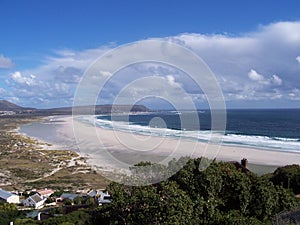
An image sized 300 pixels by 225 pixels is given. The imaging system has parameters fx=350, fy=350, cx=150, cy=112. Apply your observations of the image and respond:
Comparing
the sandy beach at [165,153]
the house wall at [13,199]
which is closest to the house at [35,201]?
the house wall at [13,199]

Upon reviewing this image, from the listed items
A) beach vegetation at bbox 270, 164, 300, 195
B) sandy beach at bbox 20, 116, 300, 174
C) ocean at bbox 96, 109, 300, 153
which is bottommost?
sandy beach at bbox 20, 116, 300, 174

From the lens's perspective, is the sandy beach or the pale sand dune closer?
the sandy beach

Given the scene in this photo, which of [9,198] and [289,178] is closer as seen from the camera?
[289,178]

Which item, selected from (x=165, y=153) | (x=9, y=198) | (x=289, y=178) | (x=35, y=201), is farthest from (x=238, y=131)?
(x=9, y=198)

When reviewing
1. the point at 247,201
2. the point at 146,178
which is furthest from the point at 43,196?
the point at 247,201

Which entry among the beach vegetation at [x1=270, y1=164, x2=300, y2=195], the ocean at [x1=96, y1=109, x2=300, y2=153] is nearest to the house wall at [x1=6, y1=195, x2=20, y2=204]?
the ocean at [x1=96, y1=109, x2=300, y2=153]

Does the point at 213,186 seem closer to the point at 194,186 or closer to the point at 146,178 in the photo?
the point at 194,186

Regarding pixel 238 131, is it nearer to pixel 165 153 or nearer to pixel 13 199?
pixel 165 153

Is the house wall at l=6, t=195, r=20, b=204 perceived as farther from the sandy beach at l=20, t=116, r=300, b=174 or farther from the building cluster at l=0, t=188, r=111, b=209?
the sandy beach at l=20, t=116, r=300, b=174
